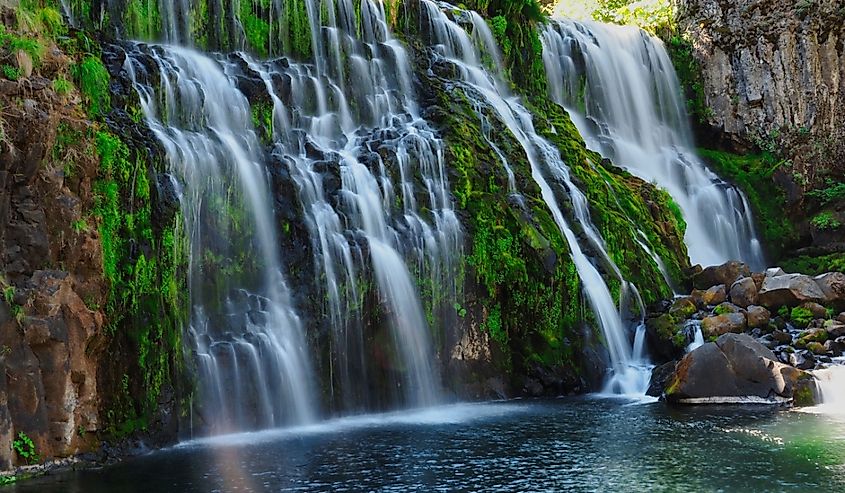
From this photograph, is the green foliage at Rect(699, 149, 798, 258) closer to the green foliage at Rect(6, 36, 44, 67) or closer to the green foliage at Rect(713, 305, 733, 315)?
the green foliage at Rect(713, 305, 733, 315)

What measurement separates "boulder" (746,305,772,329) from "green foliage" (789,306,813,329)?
1.72 ft

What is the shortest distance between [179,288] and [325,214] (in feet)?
11.2

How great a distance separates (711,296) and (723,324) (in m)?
1.47

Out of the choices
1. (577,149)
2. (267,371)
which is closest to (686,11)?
(577,149)

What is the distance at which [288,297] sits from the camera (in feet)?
47.2

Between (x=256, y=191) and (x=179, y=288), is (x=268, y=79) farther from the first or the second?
(x=179, y=288)

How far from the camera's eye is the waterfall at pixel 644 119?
1020 inches

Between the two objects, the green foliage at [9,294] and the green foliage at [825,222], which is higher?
the green foliage at [825,222]

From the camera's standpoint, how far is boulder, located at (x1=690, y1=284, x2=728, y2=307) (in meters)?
18.0

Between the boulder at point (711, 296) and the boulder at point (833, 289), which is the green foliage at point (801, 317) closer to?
the boulder at point (833, 289)

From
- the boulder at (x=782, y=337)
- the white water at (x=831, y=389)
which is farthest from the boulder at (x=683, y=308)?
the white water at (x=831, y=389)

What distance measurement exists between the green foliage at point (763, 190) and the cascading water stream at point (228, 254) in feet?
58.9

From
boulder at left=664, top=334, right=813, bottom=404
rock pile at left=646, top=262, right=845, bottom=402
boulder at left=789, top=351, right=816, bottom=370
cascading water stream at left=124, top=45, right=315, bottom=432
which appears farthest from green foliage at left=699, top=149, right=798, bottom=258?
cascading water stream at left=124, top=45, right=315, bottom=432

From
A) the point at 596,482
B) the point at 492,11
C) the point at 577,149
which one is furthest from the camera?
the point at 492,11
